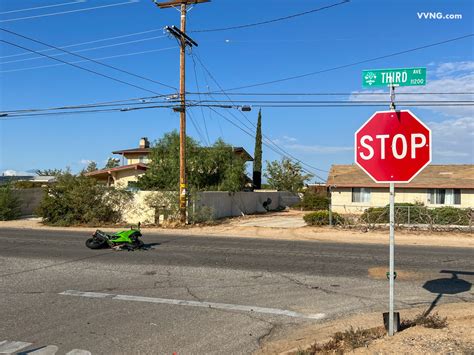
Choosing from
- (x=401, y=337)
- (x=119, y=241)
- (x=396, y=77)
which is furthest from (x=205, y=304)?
(x=119, y=241)

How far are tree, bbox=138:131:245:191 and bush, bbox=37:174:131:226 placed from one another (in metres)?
5.51

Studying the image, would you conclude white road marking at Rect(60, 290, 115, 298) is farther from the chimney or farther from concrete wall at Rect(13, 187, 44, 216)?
the chimney

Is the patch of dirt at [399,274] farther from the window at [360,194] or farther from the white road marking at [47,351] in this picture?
the window at [360,194]

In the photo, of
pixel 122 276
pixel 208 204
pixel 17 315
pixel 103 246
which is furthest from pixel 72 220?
pixel 17 315

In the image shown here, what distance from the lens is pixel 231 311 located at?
6.98m

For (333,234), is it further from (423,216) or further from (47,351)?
(47,351)

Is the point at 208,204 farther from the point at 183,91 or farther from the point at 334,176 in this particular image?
the point at 334,176

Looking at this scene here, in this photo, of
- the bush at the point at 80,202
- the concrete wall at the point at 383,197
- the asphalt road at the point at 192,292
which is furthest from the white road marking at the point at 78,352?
the concrete wall at the point at 383,197

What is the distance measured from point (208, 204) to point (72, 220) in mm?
7895

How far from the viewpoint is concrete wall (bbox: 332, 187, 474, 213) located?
32.0m

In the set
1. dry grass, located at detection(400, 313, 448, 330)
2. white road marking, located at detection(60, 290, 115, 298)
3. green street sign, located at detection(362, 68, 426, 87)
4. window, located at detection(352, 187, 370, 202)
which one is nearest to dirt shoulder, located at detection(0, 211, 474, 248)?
white road marking, located at detection(60, 290, 115, 298)

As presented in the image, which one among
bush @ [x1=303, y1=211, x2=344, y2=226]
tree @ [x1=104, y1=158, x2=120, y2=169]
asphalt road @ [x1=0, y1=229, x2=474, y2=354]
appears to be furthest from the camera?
tree @ [x1=104, y1=158, x2=120, y2=169]

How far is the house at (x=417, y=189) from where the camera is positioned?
3206 cm

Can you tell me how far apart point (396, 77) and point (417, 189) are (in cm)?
2983
